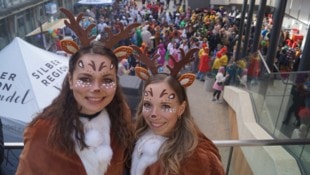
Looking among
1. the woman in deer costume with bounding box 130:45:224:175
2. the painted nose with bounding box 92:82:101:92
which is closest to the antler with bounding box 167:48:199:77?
the woman in deer costume with bounding box 130:45:224:175

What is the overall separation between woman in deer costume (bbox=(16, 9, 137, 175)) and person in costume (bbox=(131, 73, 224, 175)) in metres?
0.18

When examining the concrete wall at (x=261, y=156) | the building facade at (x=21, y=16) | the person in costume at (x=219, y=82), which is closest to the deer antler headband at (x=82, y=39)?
the concrete wall at (x=261, y=156)

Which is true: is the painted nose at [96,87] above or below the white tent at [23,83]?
above

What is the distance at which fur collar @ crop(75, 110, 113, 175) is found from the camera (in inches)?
71.5

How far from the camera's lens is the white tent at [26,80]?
5305 millimetres

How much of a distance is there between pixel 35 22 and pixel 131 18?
530 centimetres

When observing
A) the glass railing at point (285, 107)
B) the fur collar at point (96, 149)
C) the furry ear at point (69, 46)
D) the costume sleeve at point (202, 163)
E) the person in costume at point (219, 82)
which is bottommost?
the person in costume at point (219, 82)

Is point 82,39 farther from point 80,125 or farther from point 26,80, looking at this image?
point 26,80

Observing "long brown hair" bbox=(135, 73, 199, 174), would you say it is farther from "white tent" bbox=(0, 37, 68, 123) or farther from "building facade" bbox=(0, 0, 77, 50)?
"building facade" bbox=(0, 0, 77, 50)

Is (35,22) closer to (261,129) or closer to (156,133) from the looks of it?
(261,129)

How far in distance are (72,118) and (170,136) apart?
0.63m

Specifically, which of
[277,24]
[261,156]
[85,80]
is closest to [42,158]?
[85,80]

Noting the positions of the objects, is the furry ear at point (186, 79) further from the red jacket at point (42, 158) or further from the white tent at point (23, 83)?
the white tent at point (23, 83)

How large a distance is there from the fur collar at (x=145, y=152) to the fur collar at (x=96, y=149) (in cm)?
19
